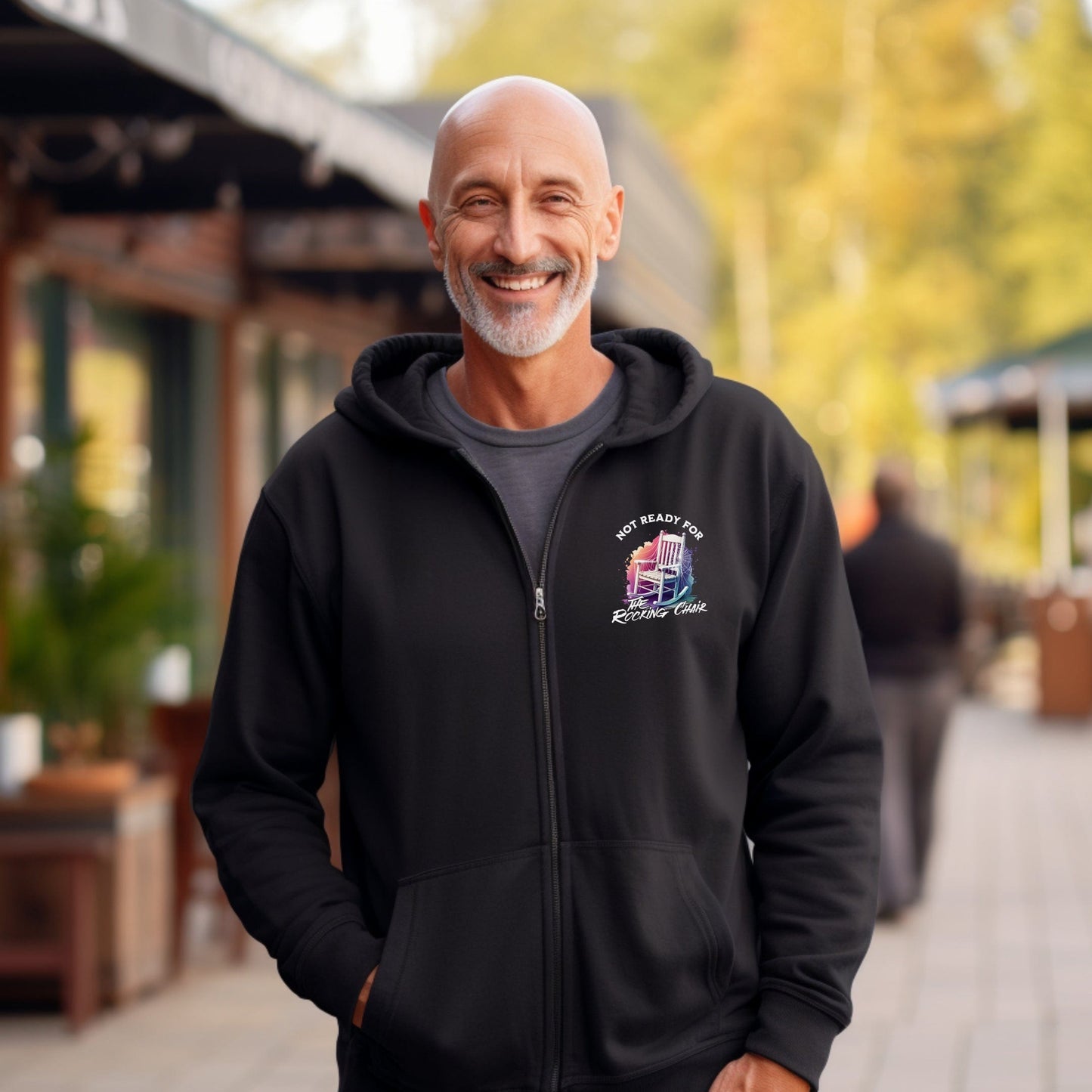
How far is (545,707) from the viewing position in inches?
86.4

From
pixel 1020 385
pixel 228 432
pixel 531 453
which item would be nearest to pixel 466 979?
pixel 531 453

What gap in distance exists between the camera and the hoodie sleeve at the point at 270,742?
2.29 meters

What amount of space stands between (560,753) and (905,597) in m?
6.43

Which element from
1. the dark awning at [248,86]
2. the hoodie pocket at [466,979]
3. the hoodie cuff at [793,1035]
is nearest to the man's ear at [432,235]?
the hoodie pocket at [466,979]

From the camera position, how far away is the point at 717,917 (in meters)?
2.23

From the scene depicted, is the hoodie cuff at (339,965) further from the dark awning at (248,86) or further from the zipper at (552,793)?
the dark awning at (248,86)

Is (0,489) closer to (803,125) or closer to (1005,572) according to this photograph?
(1005,572)

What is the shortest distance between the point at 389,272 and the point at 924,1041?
23.0ft

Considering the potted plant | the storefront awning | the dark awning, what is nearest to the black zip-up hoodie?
the dark awning

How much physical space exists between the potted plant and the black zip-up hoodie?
4.57 meters

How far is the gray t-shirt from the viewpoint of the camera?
2271mm

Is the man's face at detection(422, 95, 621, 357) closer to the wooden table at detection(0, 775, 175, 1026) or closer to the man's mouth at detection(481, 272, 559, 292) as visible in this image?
the man's mouth at detection(481, 272, 559, 292)

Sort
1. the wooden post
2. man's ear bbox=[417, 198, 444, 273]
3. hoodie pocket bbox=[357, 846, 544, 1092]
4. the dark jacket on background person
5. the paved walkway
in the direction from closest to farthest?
hoodie pocket bbox=[357, 846, 544, 1092]
man's ear bbox=[417, 198, 444, 273]
the paved walkway
the dark jacket on background person
the wooden post

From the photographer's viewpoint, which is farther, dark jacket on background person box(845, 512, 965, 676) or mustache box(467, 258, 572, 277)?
dark jacket on background person box(845, 512, 965, 676)
